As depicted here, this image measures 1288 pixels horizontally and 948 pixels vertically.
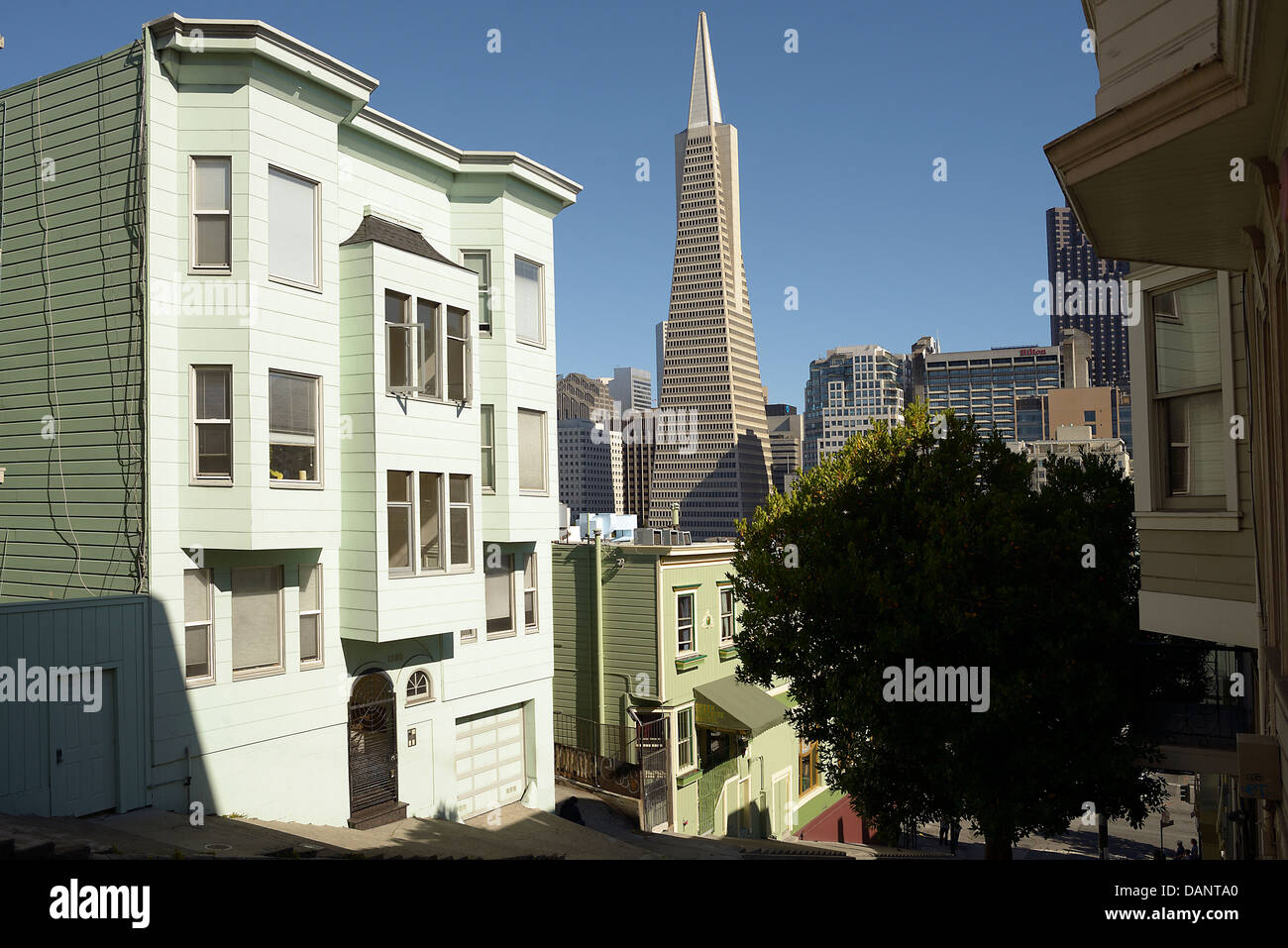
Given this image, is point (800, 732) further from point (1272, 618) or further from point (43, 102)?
point (43, 102)

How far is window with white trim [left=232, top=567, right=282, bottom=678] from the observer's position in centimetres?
1508

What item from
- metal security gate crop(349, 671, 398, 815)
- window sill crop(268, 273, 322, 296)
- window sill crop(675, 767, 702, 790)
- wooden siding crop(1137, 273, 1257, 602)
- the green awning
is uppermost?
window sill crop(268, 273, 322, 296)

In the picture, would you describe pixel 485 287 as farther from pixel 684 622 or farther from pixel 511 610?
Result: pixel 684 622

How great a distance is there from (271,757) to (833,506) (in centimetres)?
1134

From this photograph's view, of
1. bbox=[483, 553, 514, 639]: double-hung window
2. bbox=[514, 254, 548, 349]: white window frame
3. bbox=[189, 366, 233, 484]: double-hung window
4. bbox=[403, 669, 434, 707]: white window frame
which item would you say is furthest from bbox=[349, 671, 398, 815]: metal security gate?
bbox=[514, 254, 548, 349]: white window frame

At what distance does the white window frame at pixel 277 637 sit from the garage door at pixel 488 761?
5.11 metres

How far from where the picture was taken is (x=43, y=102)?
1583 centimetres

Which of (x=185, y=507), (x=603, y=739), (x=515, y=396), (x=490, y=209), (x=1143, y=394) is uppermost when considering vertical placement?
(x=490, y=209)

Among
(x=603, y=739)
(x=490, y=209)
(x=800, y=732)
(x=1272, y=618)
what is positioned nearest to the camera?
(x=1272, y=618)

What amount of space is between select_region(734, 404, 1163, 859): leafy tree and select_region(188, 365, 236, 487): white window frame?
34.5 ft

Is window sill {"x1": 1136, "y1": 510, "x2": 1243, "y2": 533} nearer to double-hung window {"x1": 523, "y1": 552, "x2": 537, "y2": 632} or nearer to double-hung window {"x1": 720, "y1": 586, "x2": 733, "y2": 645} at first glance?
double-hung window {"x1": 523, "y1": 552, "x2": 537, "y2": 632}

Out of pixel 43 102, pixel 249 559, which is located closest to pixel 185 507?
pixel 249 559

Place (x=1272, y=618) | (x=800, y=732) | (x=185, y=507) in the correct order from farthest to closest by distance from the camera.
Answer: (x=800, y=732)
(x=185, y=507)
(x=1272, y=618)

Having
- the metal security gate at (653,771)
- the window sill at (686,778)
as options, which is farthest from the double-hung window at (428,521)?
the window sill at (686,778)
